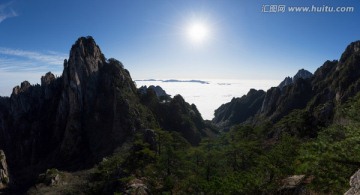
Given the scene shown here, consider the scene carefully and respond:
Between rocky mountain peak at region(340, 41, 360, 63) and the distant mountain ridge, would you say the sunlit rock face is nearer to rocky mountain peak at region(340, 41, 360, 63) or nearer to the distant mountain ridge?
the distant mountain ridge

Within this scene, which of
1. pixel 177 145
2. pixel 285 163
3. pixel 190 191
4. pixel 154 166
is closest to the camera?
pixel 285 163

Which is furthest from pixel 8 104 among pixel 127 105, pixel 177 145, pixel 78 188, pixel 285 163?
pixel 285 163

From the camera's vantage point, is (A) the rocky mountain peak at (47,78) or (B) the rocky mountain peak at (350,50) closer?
(A) the rocky mountain peak at (47,78)

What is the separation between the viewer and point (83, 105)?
132125mm

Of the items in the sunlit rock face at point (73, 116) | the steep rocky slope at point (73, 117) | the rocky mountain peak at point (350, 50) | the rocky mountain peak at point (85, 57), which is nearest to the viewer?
the steep rocky slope at point (73, 117)

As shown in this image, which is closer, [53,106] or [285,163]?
[285,163]

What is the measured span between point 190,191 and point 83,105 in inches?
3710

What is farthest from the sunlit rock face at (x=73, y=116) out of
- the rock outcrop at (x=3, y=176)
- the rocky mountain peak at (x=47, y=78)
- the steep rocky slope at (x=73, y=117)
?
the rock outcrop at (x=3, y=176)

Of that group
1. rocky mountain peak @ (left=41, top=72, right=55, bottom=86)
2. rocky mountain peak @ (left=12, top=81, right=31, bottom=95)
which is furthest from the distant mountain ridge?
rocky mountain peak @ (left=12, top=81, right=31, bottom=95)

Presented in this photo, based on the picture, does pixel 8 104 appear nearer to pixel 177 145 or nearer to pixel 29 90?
pixel 29 90

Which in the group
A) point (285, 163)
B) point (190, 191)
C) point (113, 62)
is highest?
point (113, 62)

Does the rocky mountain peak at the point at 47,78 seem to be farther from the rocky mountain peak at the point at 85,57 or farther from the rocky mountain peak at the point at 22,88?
the rocky mountain peak at the point at 85,57

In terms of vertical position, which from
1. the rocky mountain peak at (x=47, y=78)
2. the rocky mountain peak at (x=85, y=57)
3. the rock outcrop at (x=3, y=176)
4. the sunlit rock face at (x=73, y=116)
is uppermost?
the rocky mountain peak at (x=85, y=57)

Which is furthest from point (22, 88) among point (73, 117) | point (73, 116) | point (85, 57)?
point (73, 117)
